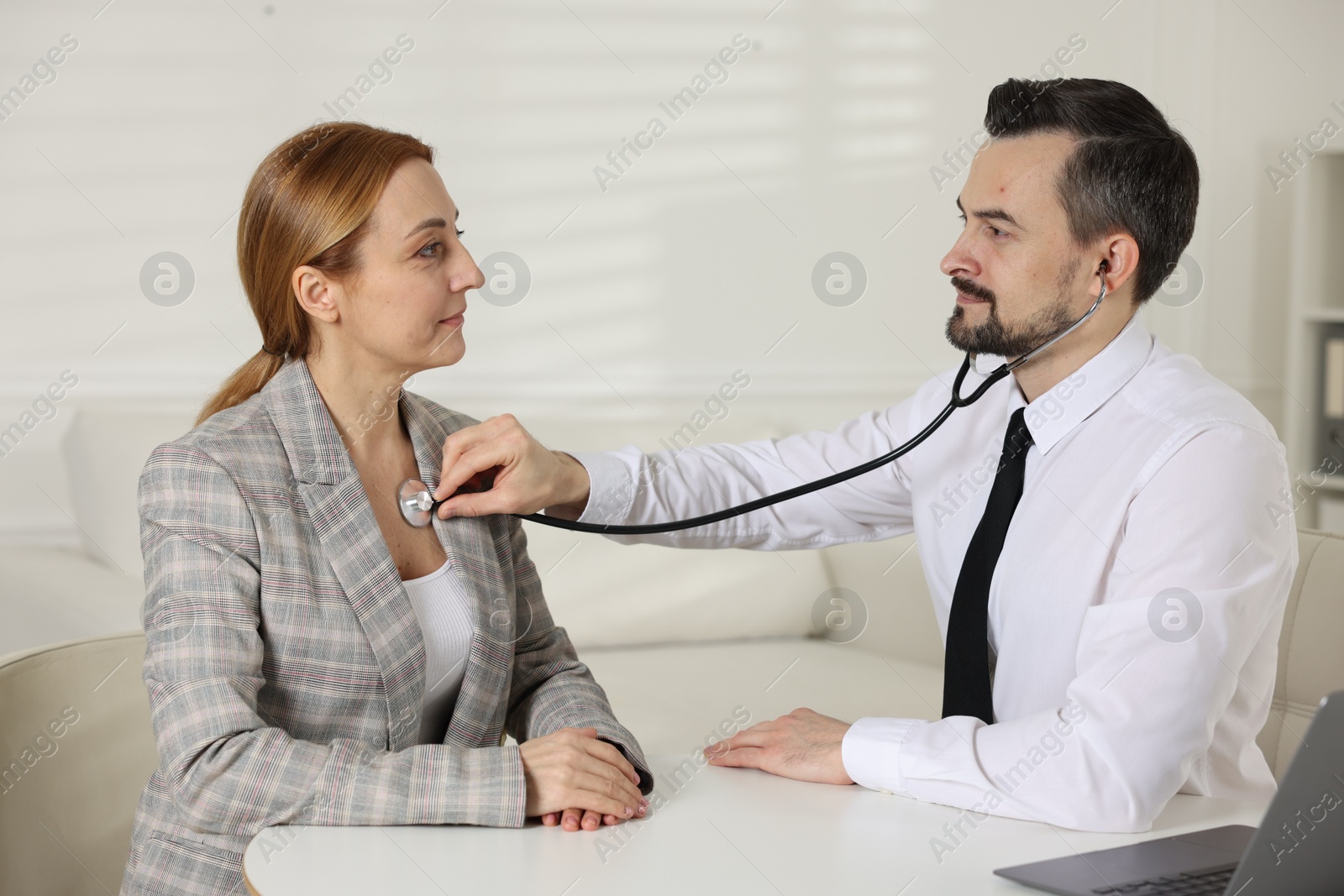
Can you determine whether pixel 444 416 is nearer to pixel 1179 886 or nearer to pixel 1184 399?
pixel 1184 399

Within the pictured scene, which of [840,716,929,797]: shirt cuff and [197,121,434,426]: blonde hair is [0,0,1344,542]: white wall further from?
[840,716,929,797]: shirt cuff

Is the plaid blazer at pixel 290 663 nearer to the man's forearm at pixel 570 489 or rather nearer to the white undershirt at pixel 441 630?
the white undershirt at pixel 441 630

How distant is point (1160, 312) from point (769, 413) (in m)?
1.35

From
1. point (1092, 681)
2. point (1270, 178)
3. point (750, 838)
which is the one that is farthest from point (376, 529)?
point (1270, 178)

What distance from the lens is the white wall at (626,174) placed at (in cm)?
260

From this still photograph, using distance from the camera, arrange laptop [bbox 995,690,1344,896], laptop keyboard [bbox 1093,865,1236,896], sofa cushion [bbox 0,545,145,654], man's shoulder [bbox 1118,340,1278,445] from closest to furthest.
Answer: laptop [bbox 995,690,1344,896]
laptop keyboard [bbox 1093,865,1236,896]
man's shoulder [bbox 1118,340,1278,445]
sofa cushion [bbox 0,545,145,654]

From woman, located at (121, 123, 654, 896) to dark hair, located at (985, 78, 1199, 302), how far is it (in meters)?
0.74

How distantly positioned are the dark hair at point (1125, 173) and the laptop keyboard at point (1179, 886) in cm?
76

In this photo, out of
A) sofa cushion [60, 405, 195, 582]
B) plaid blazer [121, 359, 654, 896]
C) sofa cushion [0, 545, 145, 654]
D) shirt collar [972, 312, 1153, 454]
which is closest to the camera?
plaid blazer [121, 359, 654, 896]

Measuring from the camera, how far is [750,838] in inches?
41.2

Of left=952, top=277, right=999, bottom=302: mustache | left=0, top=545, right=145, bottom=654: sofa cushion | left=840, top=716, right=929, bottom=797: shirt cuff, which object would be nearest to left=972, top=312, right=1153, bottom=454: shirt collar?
left=952, top=277, right=999, bottom=302: mustache

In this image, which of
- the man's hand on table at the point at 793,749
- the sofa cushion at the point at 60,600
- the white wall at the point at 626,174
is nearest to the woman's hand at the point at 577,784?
the man's hand on table at the point at 793,749

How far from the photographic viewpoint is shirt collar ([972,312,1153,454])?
140 centimetres

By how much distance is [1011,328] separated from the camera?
1450 mm
